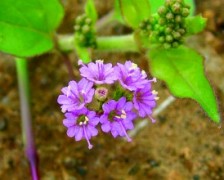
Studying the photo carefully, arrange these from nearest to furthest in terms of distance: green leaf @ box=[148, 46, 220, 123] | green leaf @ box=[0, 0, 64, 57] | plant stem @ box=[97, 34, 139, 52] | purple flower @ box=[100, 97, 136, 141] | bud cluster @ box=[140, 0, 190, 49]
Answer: purple flower @ box=[100, 97, 136, 141] < bud cluster @ box=[140, 0, 190, 49] < green leaf @ box=[148, 46, 220, 123] < green leaf @ box=[0, 0, 64, 57] < plant stem @ box=[97, 34, 139, 52]

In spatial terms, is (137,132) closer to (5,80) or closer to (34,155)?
(34,155)

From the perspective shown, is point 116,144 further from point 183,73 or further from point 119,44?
point 183,73

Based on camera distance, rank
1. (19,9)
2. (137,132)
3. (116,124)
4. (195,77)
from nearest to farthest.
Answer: (116,124), (195,77), (19,9), (137,132)

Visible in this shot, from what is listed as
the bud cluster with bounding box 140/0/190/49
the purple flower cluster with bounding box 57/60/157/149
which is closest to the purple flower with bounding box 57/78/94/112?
the purple flower cluster with bounding box 57/60/157/149

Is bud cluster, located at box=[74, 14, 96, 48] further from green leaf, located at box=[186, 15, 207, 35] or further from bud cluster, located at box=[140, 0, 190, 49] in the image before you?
green leaf, located at box=[186, 15, 207, 35]

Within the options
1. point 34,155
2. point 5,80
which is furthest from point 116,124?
point 5,80

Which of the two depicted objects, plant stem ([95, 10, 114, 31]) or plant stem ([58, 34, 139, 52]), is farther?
plant stem ([95, 10, 114, 31])

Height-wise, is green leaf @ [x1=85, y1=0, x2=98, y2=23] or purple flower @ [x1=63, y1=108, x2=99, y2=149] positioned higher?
green leaf @ [x1=85, y1=0, x2=98, y2=23]
